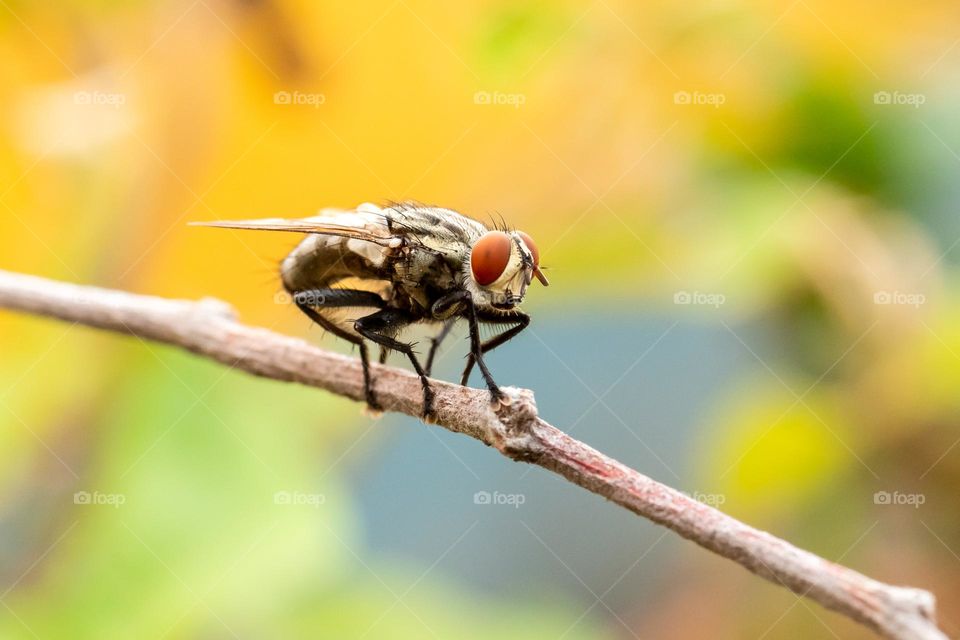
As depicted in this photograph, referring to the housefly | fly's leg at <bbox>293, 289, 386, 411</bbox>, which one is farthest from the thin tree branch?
fly's leg at <bbox>293, 289, 386, 411</bbox>

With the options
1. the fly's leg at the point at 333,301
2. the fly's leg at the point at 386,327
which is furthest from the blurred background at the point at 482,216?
the fly's leg at the point at 386,327

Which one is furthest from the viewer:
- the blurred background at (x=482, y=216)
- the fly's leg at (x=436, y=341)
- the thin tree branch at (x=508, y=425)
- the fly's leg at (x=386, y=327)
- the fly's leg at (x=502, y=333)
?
the fly's leg at (x=436, y=341)

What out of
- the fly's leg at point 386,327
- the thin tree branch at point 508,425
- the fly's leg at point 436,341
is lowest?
the thin tree branch at point 508,425

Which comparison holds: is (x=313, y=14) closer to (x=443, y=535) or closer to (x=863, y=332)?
(x=443, y=535)

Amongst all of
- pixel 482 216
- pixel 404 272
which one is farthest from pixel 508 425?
pixel 482 216

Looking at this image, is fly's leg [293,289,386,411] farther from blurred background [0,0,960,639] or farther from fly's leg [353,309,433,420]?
blurred background [0,0,960,639]

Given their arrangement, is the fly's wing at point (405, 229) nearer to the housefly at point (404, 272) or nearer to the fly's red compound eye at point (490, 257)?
the housefly at point (404, 272)
